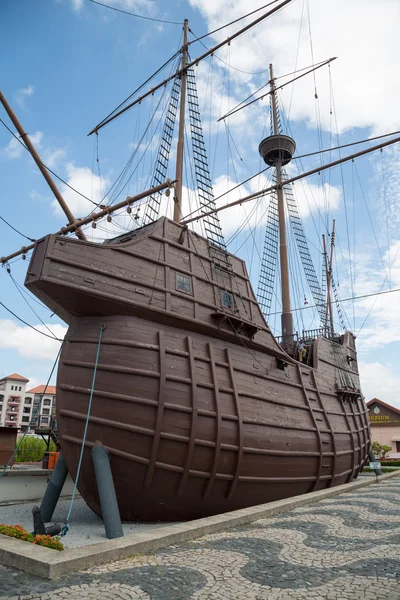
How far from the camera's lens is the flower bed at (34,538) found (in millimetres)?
5512

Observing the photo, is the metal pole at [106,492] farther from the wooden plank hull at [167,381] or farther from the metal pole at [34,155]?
the metal pole at [34,155]

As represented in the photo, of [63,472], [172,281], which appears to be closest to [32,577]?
[63,472]

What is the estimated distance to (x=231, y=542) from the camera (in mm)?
6270

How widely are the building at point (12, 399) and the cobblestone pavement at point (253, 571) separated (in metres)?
78.4

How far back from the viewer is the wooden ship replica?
8.00 metres

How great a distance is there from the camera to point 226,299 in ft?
35.8

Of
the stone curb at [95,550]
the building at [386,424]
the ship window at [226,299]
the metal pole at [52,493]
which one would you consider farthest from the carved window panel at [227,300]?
the building at [386,424]

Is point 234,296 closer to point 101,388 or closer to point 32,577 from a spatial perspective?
point 101,388

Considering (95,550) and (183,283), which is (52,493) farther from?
(183,283)

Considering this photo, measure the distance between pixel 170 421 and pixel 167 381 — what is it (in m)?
0.77

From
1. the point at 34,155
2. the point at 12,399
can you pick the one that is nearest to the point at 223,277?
the point at 34,155

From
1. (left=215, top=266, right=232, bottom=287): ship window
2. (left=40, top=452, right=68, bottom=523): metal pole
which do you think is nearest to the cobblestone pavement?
(left=40, top=452, right=68, bottom=523): metal pole

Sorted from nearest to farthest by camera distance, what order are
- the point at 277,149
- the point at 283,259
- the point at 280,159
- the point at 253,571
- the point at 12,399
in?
the point at 253,571, the point at 283,259, the point at 280,159, the point at 277,149, the point at 12,399

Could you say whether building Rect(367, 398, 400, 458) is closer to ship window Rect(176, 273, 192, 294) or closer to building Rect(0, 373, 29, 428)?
ship window Rect(176, 273, 192, 294)
